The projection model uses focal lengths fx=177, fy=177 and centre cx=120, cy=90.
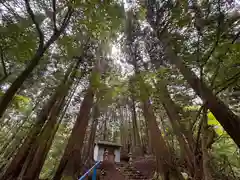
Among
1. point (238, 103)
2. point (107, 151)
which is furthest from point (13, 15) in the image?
point (107, 151)

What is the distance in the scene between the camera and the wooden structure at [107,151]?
10375mm

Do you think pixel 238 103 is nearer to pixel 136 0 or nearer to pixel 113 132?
pixel 136 0

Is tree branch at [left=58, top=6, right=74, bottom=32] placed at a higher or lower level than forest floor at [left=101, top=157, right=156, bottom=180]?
higher

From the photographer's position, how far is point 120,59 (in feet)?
25.5

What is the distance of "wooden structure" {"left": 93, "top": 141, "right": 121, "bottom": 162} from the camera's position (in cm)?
1038

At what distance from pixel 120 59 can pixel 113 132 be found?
16258 millimetres

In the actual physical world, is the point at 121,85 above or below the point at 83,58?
below

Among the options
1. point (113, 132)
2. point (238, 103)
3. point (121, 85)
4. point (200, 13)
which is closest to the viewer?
point (200, 13)

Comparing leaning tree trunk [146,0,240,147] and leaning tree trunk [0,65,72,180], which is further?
leaning tree trunk [0,65,72,180]

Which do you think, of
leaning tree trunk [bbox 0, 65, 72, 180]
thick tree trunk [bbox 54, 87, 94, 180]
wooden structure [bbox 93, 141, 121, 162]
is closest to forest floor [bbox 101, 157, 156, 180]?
wooden structure [bbox 93, 141, 121, 162]

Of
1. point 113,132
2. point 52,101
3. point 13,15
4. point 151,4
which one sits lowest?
point 52,101

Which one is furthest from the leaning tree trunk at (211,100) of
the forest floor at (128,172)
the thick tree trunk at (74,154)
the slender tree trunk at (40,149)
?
the forest floor at (128,172)

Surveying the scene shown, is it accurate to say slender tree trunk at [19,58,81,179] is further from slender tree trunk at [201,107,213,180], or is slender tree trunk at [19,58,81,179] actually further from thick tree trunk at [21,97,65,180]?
slender tree trunk at [201,107,213,180]

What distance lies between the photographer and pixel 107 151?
38.5ft
